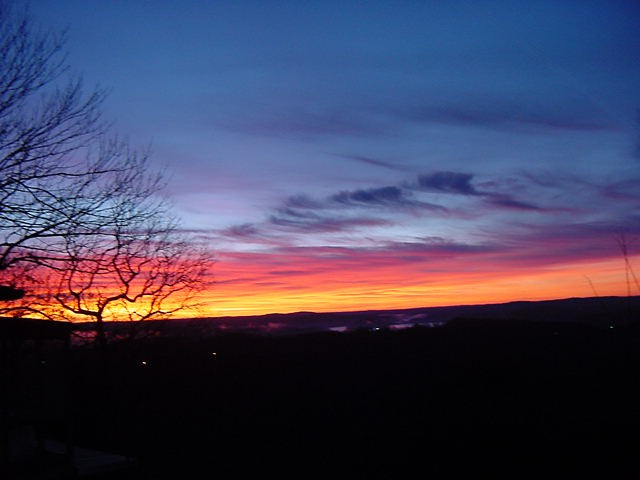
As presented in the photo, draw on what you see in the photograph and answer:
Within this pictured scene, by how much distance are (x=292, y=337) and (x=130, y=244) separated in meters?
20.2

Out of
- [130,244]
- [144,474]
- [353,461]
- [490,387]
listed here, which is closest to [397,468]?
[353,461]

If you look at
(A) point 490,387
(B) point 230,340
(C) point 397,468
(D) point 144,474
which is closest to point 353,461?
(C) point 397,468

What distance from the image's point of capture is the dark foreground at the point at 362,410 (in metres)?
11.1

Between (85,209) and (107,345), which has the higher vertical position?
(85,209)

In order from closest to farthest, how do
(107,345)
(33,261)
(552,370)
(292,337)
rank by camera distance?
(33,261), (107,345), (552,370), (292,337)

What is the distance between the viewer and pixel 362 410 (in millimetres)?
16094

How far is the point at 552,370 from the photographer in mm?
17922

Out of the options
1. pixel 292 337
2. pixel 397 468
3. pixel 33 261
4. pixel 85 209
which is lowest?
pixel 397 468

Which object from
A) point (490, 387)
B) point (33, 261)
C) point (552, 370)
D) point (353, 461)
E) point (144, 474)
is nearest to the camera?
point (33, 261)

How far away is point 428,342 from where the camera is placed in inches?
1127

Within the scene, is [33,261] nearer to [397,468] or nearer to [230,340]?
[397,468]

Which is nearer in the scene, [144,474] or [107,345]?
[144,474]

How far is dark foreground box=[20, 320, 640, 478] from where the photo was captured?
1111 centimetres

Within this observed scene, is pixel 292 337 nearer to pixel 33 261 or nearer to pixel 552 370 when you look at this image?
pixel 552 370
